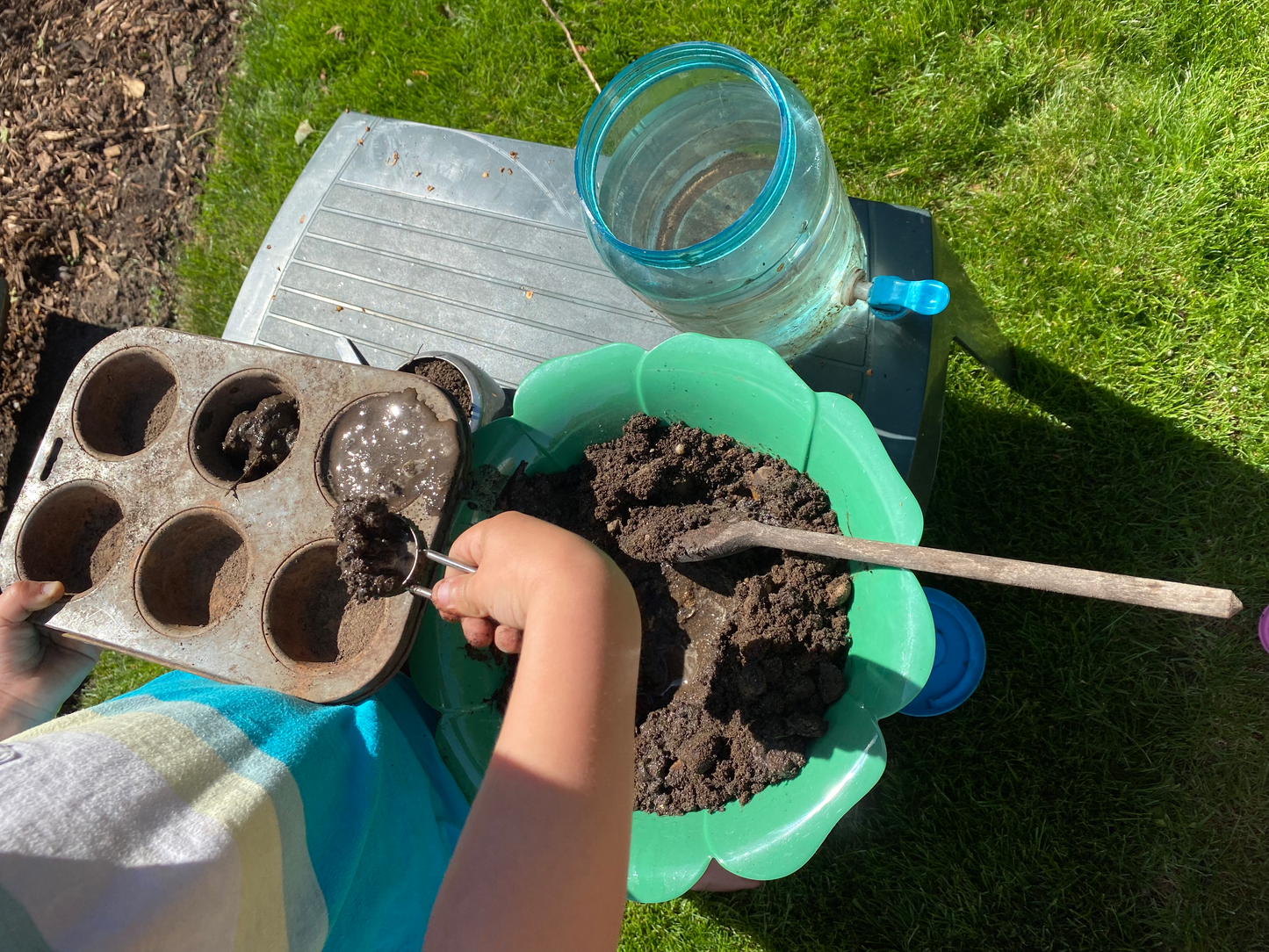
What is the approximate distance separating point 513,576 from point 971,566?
1.88 feet

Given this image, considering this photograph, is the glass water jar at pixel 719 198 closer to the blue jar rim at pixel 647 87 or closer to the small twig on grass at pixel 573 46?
the blue jar rim at pixel 647 87

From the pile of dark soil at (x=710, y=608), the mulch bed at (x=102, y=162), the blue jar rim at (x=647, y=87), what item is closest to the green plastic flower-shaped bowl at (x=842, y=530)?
the pile of dark soil at (x=710, y=608)

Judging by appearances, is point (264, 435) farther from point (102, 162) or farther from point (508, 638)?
point (102, 162)

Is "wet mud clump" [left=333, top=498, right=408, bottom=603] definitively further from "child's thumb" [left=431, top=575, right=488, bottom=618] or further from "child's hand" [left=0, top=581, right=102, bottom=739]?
"child's hand" [left=0, top=581, right=102, bottom=739]

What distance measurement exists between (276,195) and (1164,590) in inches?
107

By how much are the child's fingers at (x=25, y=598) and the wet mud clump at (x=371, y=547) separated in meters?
0.56

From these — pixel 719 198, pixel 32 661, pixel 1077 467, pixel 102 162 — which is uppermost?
pixel 719 198

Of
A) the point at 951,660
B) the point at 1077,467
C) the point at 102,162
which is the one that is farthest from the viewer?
the point at 102,162

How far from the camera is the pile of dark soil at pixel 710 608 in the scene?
45.5 inches

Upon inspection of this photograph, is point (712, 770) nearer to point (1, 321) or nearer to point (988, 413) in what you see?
point (988, 413)

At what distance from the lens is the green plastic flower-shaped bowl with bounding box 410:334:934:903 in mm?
1017

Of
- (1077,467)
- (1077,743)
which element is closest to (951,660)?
(1077,743)

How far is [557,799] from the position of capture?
85cm

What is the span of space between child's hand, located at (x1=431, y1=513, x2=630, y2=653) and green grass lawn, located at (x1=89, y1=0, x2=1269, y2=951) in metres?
1.19
